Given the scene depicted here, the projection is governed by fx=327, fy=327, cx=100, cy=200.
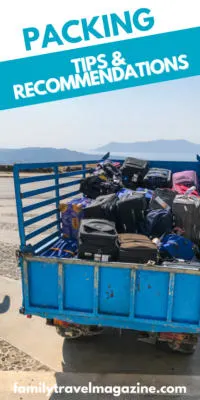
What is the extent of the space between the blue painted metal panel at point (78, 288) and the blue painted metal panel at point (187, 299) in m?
0.79

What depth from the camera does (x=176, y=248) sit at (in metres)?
3.55

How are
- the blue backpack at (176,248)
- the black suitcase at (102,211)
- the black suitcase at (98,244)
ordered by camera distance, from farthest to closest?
the black suitcase at (102,211) < the blue backpack at (176,248) < the black suitcase at (98,244)

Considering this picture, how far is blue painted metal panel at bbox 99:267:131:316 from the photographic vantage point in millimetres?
3014

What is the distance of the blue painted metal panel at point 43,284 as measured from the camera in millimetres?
3145

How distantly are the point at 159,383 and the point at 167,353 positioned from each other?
1.96 feet

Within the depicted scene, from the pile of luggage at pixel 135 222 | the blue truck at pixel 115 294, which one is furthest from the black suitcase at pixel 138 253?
the blue truck at pixel 115 294

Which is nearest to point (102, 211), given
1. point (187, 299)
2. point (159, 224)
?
point (159, 224)

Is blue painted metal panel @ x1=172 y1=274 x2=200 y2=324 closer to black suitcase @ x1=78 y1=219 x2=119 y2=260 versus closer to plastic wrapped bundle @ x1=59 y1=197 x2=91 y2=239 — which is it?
black suitcase @ x1=78 y1=219 x2=119 y2=260

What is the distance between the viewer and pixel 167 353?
3.96 meters

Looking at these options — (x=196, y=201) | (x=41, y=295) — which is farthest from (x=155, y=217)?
(x=41, y=295)

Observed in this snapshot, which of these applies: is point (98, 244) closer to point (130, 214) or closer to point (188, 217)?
point (130, 214)

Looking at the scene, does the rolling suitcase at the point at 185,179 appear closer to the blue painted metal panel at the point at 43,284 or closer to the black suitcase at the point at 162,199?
the black suitcase at the point at 162,199

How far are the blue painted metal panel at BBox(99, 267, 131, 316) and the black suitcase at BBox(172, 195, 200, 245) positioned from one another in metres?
1.35

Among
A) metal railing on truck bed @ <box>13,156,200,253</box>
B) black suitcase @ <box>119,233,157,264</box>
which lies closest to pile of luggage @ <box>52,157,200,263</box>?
black suitcase @ <box>119,233,157,264</box>
